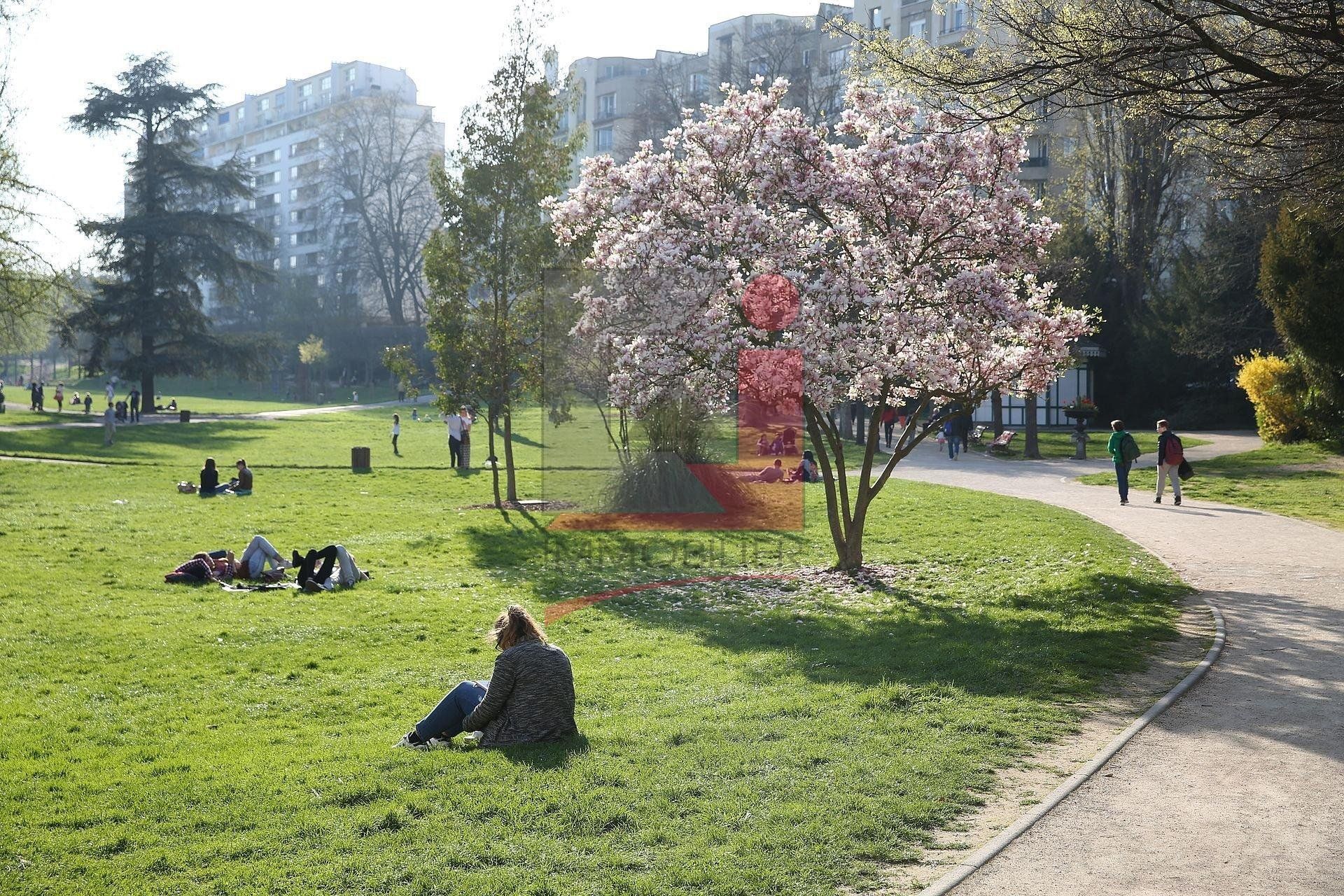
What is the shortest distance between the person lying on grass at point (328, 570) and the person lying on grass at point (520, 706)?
7.69 metres

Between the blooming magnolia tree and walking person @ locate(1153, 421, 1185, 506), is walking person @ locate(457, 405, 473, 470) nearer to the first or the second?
the blooming magnolia tree

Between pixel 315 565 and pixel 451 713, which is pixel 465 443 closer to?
pixel 315 565

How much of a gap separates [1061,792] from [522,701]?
3.68 meters

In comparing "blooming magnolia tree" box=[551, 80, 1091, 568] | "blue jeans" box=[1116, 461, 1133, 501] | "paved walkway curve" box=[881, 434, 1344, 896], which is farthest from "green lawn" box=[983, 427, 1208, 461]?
"paved walkway curve" box=[881, 434, 1344, 896]

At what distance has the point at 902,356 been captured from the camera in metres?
15.1

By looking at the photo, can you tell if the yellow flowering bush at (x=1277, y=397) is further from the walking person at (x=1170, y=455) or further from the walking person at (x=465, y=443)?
the walking person at (x=465, y=443)

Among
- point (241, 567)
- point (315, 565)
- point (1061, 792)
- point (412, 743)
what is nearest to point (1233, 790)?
point (1061, 792)

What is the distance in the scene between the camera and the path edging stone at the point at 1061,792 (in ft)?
19.0

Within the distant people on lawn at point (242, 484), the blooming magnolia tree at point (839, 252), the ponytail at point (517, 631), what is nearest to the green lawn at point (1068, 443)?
the blooming magnolia tree at point (839, 252)

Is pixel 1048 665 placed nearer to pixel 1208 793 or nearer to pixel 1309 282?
pixel 1208 793

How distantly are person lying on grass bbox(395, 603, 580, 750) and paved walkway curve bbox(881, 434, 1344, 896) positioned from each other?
3.37 m

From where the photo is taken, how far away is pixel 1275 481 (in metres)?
26.7

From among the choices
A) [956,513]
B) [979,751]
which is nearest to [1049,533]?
[956,513]

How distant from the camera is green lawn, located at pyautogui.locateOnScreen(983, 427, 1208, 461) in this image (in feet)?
125
